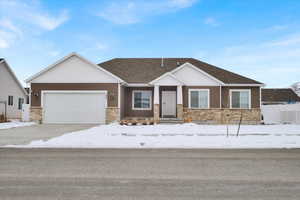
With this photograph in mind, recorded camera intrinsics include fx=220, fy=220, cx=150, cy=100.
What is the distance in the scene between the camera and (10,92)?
24156mm

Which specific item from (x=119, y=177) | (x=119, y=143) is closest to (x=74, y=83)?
(x=119, y=143)

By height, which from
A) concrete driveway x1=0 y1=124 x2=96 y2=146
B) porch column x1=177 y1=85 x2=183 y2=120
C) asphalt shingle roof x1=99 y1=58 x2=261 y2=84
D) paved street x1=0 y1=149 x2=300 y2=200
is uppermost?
asphalt shingle roof x1=99 y1=58 x2=261 y2=84

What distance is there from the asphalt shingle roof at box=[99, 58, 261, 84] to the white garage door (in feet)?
10.4

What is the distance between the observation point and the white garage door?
17.3 meters

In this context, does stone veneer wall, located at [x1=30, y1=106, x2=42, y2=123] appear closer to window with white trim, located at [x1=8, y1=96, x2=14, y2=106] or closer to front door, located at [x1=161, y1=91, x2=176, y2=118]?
window with white trim, located at [x1=8, y1=96, x2=14, y2=106]

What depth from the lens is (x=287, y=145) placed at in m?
8.60

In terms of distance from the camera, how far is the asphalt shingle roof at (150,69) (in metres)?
18.7

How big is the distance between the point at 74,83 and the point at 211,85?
11.1 metres

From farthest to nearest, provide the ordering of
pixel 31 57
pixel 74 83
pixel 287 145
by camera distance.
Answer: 1. pixel 31 57
2. pixel 74 83
3. pixel 287 145

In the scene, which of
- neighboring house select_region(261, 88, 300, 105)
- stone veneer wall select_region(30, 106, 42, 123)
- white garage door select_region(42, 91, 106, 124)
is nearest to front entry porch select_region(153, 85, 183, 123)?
white garage door select_region(42, 91, 106, 124)

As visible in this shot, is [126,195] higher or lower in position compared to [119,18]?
lower

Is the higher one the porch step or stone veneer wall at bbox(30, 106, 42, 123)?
stone veneer wall at bbox(30, 106, 42, 123)

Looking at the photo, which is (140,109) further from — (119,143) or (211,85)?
(119,143)

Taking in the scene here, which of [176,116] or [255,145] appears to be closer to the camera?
[255,145]
